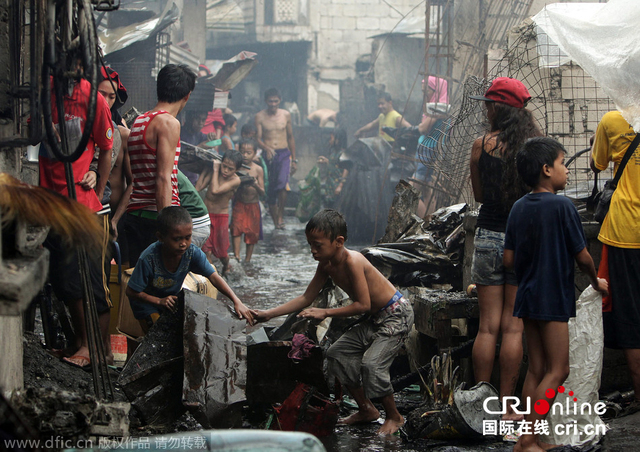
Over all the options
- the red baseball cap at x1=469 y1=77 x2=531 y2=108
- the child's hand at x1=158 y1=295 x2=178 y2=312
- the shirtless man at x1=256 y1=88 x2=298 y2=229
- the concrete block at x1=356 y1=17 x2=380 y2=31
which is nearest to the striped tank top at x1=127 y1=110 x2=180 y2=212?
the child's hand at x1=158 y1=295 x2=178 y2=312

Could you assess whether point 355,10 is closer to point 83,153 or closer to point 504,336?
point 83,153

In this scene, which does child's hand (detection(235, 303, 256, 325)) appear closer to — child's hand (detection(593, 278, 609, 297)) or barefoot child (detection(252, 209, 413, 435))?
barefoot child (detection(252, 209, 413, 435))

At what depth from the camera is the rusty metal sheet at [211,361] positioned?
10.9 ft

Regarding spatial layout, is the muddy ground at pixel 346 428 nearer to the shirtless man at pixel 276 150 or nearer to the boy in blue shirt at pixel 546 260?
the boy in blue shirt at pixel 546 260

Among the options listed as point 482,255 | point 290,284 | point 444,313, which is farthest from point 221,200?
point 482,255

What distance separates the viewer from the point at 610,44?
14.2 ft

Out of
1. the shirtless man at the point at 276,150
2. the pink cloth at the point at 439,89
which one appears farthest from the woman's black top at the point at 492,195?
the shirtless man at the point at 276,150

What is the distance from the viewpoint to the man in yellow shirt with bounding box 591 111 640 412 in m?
3.78

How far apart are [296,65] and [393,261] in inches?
861

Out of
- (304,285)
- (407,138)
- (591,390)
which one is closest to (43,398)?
(591,390)

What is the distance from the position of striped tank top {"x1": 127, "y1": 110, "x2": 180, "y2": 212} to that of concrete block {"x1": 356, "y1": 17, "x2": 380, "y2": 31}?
2213cm

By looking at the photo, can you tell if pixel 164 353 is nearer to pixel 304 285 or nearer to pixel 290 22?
pixel 304 285

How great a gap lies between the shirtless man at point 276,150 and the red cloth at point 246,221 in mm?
3580

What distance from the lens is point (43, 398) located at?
2.36m
